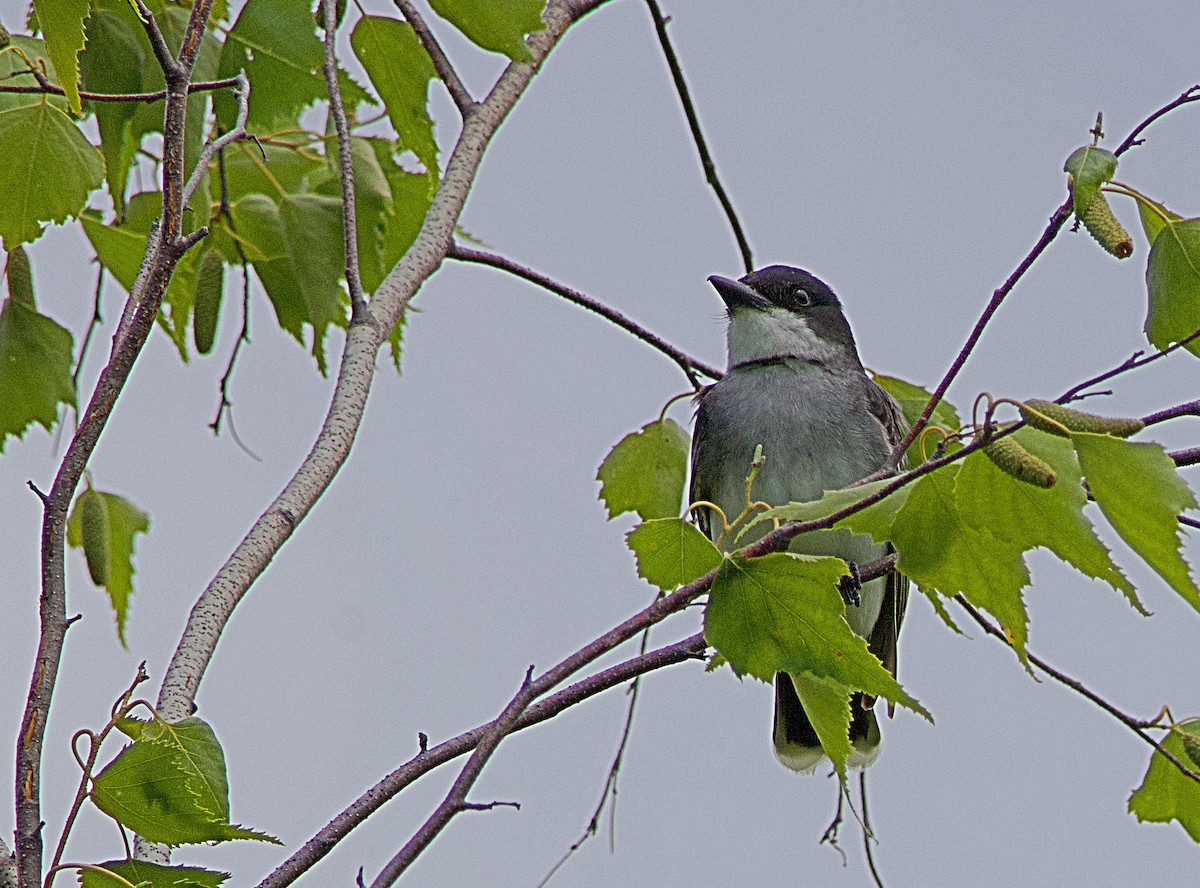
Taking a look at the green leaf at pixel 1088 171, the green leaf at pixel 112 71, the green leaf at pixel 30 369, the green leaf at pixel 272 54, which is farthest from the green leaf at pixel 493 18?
the green leaf at pixel 1088 171

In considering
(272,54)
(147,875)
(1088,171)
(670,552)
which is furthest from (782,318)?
(147,875)

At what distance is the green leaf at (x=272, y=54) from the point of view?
12.1 feet

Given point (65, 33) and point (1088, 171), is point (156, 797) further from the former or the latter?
point (1088, 171)

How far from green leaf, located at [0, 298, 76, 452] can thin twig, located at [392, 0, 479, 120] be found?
1182mm

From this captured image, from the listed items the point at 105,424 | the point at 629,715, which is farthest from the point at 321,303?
the point at 105,424

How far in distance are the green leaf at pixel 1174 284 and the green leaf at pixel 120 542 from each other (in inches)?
108

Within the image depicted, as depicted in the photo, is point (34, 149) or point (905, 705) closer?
point (905, 705)

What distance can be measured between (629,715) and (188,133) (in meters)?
1.92

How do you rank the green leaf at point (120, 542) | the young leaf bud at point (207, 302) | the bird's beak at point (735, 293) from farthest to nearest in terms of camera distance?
the bird's beak at point (735, 293), the green leaf at point (120, 542), the young leaf bud at point (207, 302)

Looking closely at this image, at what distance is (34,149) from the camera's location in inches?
119

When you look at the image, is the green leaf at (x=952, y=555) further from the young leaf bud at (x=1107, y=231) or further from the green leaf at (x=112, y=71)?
the green leaf at (x=112, y=71)

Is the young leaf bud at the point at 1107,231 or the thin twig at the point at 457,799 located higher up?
the young leaf bud at the point at 1107,231

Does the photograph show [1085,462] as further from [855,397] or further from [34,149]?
[855,397]

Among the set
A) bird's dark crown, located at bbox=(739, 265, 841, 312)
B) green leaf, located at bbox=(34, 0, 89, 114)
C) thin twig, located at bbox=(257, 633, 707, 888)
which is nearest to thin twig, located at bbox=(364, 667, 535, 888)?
thin twig, located at bbox=(257, 633, 707, 888)
